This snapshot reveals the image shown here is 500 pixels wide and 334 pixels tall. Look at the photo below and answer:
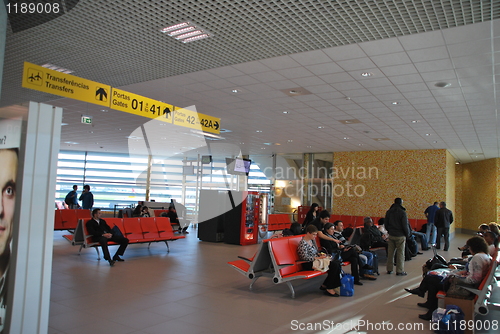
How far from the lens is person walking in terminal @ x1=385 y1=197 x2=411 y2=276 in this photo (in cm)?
789

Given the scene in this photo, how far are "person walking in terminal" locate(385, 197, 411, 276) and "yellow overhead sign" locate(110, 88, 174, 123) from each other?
5.10m

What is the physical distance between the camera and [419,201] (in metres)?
16.5

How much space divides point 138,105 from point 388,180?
13124mm

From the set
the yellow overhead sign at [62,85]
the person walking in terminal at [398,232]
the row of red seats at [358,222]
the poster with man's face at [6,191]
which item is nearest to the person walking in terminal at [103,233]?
the yellow overhead sign at [62,85]

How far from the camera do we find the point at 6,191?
3.17 meters

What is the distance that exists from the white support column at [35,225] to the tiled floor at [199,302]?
1089mm

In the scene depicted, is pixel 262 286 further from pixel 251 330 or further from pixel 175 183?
pixel 175 183

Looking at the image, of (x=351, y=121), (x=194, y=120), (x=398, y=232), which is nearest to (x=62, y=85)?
(x=194, y=120)

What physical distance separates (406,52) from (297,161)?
1500cm

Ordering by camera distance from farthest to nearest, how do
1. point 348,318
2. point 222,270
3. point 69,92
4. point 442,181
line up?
point 442,181 < point 222,270 < point 69,92 < point 348,318

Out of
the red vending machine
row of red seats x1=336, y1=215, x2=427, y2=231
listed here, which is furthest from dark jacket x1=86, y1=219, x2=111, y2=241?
row of red seats x1=336, y1=215, x2=427, y2=231

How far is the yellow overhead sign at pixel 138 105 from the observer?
7.28 m

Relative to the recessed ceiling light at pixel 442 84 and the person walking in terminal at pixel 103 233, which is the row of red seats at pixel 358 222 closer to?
the recessed ceiling light at pixel 442 84

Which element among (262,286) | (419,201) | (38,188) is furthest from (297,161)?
(38,188)
